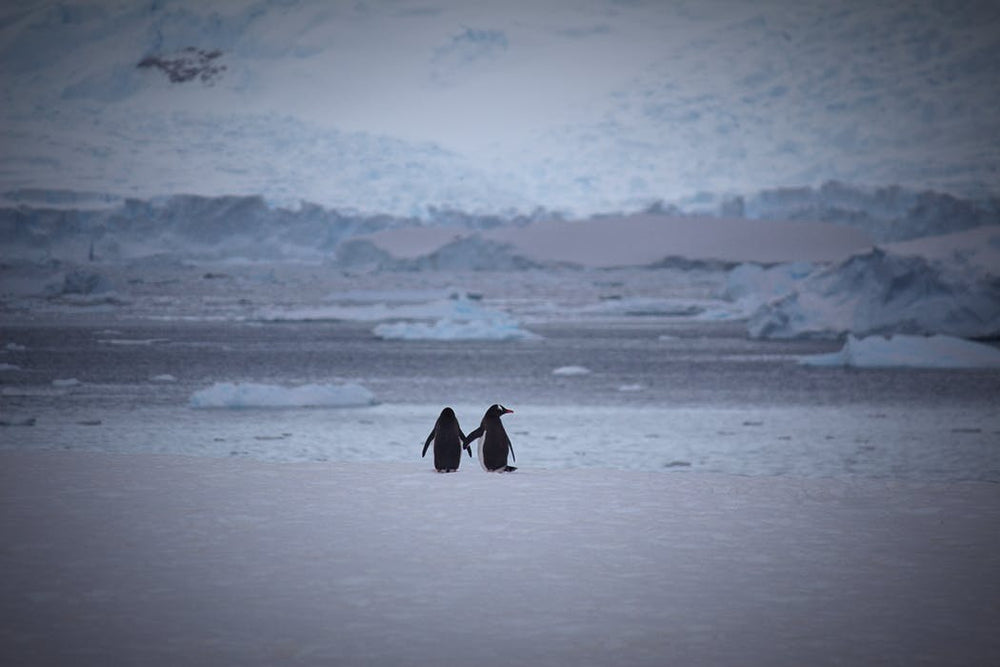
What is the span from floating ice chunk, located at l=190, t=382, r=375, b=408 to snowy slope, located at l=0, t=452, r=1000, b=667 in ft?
15.8

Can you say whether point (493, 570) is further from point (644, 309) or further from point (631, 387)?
point (644, 309)

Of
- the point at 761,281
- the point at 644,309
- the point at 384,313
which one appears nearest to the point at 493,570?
the point at 384,313

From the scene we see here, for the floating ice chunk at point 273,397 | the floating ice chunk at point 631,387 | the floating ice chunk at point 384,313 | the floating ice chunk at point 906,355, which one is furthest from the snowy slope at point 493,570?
the floating ice chunk at point 384,313

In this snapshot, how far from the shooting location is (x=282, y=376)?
1620 centimetres

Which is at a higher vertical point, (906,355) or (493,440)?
(906,355)

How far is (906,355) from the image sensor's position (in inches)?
699

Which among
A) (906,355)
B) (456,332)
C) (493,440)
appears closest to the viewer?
(493,440)

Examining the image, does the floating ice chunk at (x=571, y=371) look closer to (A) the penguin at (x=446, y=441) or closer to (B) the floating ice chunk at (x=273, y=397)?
(B) the floating ice chunk at (x=273, y=397)

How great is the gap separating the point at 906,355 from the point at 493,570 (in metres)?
14.5

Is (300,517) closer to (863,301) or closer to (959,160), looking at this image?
(863,301)

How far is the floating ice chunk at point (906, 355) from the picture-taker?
17.6 meters

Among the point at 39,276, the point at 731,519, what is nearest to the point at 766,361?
the point at 731,519

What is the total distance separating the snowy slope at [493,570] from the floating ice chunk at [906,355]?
11392mm

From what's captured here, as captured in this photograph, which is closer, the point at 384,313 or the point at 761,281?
the point at 384,313
